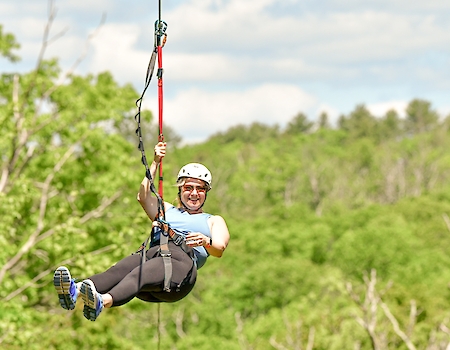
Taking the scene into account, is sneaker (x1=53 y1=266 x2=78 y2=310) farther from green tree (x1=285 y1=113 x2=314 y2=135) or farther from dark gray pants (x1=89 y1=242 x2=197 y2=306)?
green tree (x1=285 y1=113 x2=314 y2=135)

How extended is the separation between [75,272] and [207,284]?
43.1 metres

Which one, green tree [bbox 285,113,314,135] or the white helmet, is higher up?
green tree [bbox 285,113,314,135]

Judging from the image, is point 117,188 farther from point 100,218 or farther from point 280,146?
point 280,146

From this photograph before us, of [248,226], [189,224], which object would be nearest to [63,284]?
[189,224]

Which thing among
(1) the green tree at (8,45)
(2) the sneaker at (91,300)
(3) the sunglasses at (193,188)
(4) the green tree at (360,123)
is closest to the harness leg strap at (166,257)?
(3) the sunglasses at (193,188)

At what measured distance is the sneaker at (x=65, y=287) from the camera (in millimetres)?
6625

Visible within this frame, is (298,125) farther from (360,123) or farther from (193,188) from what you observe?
(193,188)

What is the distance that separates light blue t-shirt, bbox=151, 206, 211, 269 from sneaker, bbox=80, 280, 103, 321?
3.26ft

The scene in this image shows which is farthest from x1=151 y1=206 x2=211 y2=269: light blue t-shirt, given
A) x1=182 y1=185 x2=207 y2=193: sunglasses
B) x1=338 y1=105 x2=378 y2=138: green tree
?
x1=338 y1=105 x2=378 y2=138: green tree

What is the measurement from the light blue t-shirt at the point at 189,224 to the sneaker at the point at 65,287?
3.05 feet

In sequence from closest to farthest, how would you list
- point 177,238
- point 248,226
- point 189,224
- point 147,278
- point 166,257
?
point 147,278 → point 166,257 → point 177,238 → point 189,224 → point 248,226

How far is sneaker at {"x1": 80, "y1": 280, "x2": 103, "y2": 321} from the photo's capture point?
6.50 meters

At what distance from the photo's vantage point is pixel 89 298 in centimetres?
650

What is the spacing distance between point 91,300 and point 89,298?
20mm
